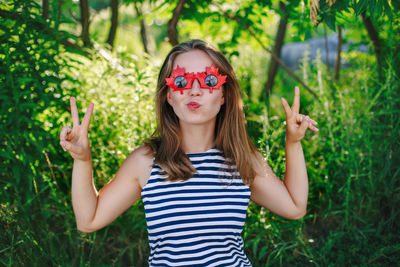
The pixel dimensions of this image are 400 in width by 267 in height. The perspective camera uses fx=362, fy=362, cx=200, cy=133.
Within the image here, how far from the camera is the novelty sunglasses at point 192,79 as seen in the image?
165cm

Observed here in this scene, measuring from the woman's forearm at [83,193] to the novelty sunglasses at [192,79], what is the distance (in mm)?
515

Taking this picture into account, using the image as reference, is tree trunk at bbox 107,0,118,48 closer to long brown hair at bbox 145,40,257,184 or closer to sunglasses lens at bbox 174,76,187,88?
long brown hair at bbox 145,40,257,184

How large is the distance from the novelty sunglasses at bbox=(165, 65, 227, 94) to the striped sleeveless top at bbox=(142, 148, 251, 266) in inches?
14.7

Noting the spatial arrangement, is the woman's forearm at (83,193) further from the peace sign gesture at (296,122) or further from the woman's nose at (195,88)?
the peace sign gesture at (296,122)

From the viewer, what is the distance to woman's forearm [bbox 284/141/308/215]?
5.82 ft

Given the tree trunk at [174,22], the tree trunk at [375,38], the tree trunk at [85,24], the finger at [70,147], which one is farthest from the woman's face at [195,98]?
the tree trunk at [375,38]

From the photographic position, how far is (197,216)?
5.29ft

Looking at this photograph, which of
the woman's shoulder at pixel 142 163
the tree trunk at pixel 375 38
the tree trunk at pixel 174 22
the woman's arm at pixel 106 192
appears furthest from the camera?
the tree trunk at pixel 375 38

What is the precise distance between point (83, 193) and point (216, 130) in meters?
0.73

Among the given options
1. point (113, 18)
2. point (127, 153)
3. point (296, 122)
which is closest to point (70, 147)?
point (127, 153)

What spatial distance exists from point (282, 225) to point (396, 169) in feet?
2.91

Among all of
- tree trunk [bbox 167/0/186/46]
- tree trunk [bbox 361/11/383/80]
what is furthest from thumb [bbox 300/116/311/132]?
tree trunk [bbox 361/11/383/80]

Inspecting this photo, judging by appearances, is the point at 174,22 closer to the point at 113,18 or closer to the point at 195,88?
the point at 113,18

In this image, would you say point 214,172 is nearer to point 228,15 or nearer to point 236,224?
point 236,224
